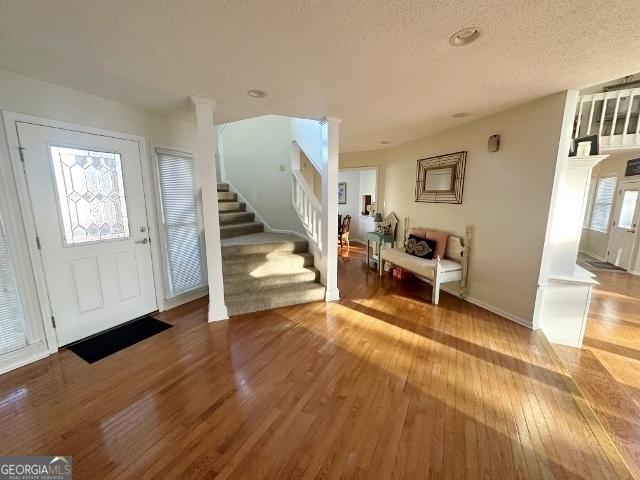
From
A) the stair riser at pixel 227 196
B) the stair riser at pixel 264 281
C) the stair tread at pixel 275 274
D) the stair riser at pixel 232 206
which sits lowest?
→ the stair riser at pixel 264 281

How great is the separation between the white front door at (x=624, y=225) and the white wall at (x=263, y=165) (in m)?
6.75

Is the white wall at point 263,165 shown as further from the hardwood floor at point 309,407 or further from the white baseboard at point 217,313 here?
the hardwood floor at point 309,407

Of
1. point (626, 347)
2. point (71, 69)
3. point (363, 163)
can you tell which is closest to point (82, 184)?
point (71, 69)

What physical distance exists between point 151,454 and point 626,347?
14.5 feet

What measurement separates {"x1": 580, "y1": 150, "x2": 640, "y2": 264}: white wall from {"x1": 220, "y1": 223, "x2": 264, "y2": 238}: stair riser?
7.57m

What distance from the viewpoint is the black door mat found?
2.34 meters

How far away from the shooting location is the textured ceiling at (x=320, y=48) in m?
1.37

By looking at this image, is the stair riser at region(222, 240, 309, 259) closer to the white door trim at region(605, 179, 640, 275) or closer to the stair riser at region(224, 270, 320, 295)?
the stair riser at region(224, 270, 320, 295)

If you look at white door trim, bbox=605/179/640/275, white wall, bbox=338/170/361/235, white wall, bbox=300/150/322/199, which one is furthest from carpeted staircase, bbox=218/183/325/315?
white door trim, bbox=605/179/640/275

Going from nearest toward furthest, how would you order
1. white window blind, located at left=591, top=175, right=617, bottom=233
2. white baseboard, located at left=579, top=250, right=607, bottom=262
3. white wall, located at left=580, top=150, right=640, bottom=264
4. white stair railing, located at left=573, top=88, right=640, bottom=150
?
white stair railing, located at left=573, top=88, right=640, bottom=150 → white wall, located at left=580, top=150, right=640, bottom=264 → white window blind, located at left=591, top=175, right=617, bottom=233 → white baseboard, located at left=579, top=250, right=607, bottom=262

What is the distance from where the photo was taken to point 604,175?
5.94 metres

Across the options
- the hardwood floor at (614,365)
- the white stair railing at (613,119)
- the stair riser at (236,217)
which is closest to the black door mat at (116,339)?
the stair riser at (236,217)

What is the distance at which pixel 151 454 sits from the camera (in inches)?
55.7

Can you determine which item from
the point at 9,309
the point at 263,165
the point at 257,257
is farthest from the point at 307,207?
the point at 9,309
